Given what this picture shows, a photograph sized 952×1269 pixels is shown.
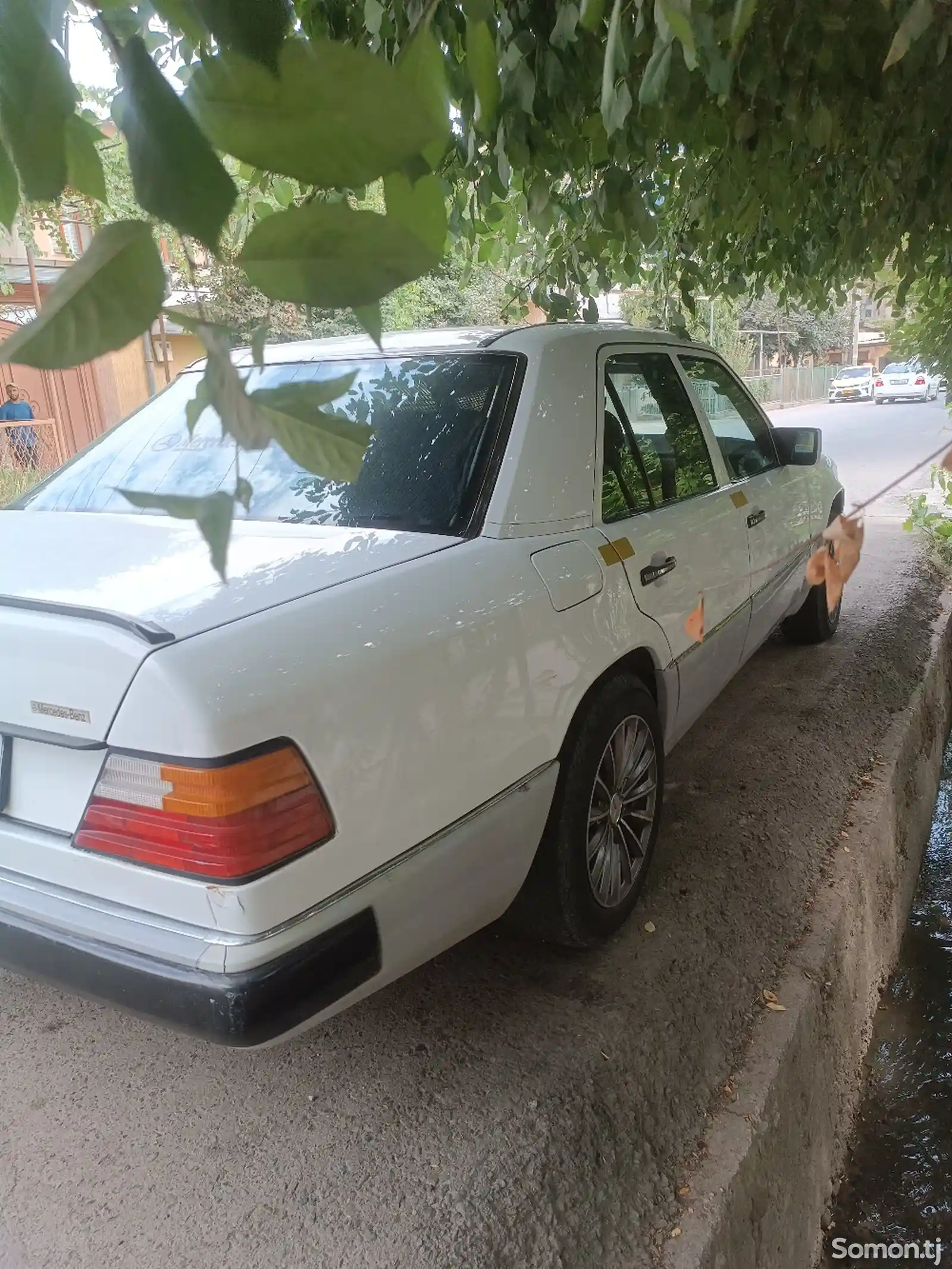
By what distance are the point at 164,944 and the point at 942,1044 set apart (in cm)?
286

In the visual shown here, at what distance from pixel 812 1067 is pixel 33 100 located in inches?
115

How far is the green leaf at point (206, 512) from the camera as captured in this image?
0.51 meters

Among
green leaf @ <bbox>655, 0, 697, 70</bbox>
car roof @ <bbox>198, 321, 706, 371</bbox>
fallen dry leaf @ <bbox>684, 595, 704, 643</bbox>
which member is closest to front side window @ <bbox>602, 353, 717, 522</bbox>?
car roof @ <bbox>198, 321, 706, 371</bbox>

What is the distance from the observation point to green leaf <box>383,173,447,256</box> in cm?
64

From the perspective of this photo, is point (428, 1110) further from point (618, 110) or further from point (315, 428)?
point (618, 110)

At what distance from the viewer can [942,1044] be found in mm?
3299

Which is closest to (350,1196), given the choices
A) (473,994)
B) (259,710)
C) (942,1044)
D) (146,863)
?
(473,994)

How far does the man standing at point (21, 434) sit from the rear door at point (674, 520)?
3.72 m

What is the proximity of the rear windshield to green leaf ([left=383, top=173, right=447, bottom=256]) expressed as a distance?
5.23 feet

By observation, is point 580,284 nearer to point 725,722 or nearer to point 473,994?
point 725,722

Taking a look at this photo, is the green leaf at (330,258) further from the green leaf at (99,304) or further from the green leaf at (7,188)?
the green leaf at (7,188)

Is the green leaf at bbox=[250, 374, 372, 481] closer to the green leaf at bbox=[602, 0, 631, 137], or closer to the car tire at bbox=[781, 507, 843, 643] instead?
the green leaf at bbox=[602, 0, 631, 137]

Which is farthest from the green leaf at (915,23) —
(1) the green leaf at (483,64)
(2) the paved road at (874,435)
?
(2) the paved road at (874,435)

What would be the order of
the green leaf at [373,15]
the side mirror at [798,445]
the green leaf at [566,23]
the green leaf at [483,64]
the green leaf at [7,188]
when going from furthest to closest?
the side mirror at [798,445], the green leaf at [566,23], the green leaf at [373,15], the green leaf at [483,64], the green leaf at [7,188]
